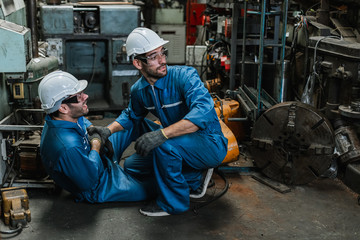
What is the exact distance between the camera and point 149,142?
9.08 feet

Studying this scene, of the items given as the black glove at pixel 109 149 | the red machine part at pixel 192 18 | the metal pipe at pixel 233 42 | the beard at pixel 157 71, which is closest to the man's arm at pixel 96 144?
the black glove at pixel 109 149

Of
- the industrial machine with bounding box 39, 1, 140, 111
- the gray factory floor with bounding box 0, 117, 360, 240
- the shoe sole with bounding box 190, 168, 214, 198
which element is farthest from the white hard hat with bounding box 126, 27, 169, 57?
the industrial machine with bounding box 39, 1, 140, 111

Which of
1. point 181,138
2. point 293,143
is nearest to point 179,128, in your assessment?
point 181,138

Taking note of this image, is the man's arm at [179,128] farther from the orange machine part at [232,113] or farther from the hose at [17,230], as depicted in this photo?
the orange machine part at [232,113]

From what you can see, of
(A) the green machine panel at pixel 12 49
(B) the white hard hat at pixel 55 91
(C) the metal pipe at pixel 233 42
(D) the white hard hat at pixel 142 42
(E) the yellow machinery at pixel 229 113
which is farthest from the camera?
(C) the metal pipe at pixel 233 42

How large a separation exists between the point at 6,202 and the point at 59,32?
9.27 feet

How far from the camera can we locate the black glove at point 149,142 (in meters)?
2.77

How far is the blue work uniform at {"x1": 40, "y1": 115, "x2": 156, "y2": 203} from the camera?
9.08 ft

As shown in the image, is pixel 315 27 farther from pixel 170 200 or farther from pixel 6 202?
pixel 6 202

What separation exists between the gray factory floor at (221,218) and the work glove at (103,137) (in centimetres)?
40

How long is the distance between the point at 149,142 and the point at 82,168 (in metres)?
0.48

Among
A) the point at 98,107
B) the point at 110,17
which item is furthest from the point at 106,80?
the point at 110,17

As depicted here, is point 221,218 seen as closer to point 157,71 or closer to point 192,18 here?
point 157,71

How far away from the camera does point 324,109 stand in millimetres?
3895
